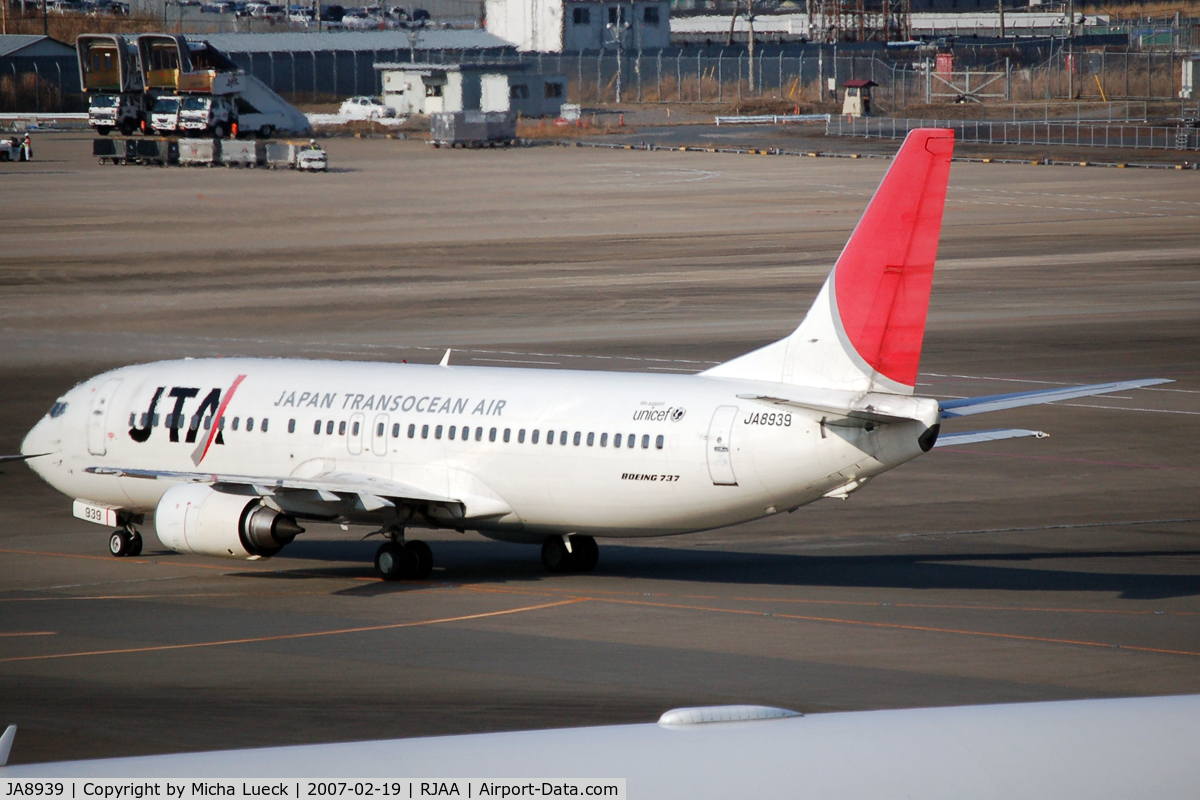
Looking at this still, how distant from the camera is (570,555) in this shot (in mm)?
32906

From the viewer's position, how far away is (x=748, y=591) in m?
30.5

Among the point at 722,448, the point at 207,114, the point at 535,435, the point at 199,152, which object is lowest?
the point at 535,435

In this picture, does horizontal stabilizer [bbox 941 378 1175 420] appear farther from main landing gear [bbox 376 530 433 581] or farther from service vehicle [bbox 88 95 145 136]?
service vehicle [bbox 88 95 145 136]

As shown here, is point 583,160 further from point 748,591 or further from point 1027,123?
point 748,591

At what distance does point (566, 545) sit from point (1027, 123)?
14266 cm

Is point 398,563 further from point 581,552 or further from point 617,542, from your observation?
point 617,542

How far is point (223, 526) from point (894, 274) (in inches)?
537

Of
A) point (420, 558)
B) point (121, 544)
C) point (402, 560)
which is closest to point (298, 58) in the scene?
point (121, 544)

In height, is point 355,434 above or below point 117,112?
below

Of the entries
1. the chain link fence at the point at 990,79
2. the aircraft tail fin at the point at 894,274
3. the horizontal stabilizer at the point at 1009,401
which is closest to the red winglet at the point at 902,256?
the aircraft tail fin at the point at 894,274

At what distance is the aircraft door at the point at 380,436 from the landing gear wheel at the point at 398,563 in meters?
1.89

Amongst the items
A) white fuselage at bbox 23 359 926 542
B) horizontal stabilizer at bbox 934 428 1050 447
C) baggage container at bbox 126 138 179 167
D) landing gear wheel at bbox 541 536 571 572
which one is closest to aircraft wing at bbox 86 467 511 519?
white fuselage at bbox 23 359 926 542

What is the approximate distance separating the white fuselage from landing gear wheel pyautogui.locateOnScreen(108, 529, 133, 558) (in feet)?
2.30

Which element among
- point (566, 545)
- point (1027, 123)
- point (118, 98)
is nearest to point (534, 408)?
point (566, 545)
